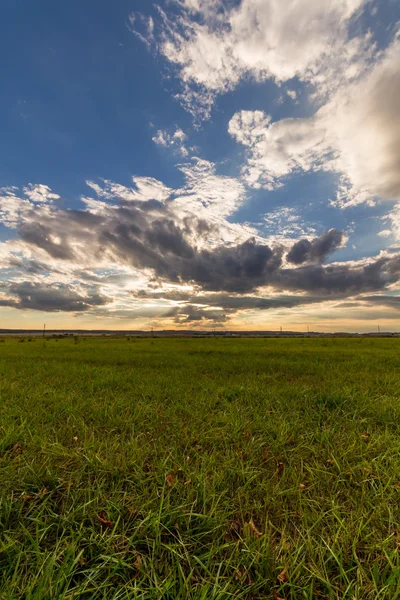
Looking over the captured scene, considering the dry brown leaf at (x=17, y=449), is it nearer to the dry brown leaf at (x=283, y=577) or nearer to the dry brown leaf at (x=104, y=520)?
the dry brown leaf at (x=104, y=520)

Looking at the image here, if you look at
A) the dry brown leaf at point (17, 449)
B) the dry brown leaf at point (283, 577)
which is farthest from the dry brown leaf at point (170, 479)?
the dry brown leaf at point (17, 449)

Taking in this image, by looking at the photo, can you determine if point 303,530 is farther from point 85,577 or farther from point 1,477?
point 1,477

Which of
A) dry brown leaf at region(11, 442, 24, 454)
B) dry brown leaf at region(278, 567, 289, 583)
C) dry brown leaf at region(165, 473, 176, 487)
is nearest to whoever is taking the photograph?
dry brown leaf at region(278, 567, 289, 583)

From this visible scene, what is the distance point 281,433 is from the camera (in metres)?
4.52

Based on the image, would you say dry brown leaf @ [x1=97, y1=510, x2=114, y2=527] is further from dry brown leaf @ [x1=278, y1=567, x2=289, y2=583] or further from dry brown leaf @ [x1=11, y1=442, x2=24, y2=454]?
dry brown leaf @ [x1=11, y1=442, x2=24, y2=454]

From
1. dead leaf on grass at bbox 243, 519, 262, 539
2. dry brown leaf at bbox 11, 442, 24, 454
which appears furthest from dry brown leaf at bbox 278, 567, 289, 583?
dry brown leaf at bbox 11, 442, 24, 454

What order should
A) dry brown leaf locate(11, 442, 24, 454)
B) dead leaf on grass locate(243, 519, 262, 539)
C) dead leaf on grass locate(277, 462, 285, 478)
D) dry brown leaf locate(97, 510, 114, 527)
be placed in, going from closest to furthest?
1. dead leaf on grass locate(243, 519, 262, 539)
2. dry brown leaf locate(97, 510, 114, 527)
3. dead leaf on grass locate(277, 462, 285, 478)
4. dry brown leaf locate(11, 442, 24, 454)

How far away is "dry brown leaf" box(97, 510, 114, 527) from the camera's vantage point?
2.57 m

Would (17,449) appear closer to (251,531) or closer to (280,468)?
(251,531)

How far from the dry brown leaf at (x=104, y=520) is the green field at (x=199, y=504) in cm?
2

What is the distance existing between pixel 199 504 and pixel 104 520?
97 centimetres

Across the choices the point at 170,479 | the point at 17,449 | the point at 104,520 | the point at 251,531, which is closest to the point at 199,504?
the point at 170,479

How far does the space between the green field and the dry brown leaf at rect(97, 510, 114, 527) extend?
0.08ft

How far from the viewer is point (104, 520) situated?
261 cm
